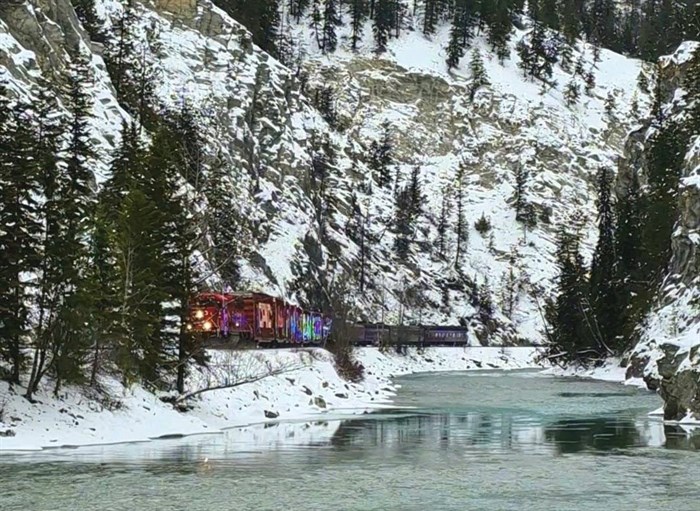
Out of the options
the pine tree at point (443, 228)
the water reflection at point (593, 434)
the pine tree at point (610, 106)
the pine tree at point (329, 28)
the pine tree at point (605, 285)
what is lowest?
the water reflection at point (593, 434)

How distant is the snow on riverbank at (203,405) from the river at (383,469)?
5.59 ft

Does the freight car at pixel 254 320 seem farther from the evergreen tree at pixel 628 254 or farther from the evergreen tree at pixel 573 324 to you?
the evergreen tree at pixel 628 254

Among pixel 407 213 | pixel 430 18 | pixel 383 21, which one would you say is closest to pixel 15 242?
pixel 407 213

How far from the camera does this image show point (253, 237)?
293ft

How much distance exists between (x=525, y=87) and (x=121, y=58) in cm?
10540

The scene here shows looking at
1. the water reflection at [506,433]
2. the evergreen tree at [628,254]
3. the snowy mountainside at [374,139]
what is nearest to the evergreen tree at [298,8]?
the snowy mountainside at [374,139]

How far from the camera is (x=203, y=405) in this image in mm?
35312

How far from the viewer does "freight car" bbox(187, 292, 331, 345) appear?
47828mm

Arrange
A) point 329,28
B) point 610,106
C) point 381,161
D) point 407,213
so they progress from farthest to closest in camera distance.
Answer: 1. point 610,106
2. point 329,28
3. point 381,161
4. point 407,213

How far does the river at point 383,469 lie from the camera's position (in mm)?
16672

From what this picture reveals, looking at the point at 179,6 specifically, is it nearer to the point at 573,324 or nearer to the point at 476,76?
the point at 573,324

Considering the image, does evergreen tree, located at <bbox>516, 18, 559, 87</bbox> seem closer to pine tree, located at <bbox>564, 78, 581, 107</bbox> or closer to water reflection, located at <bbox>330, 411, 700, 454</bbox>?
pine tree, located at <bbox>564, 78, 581, 107</bbox>

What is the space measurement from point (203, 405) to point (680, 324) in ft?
114

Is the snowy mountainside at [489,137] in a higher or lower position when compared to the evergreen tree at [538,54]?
lower
